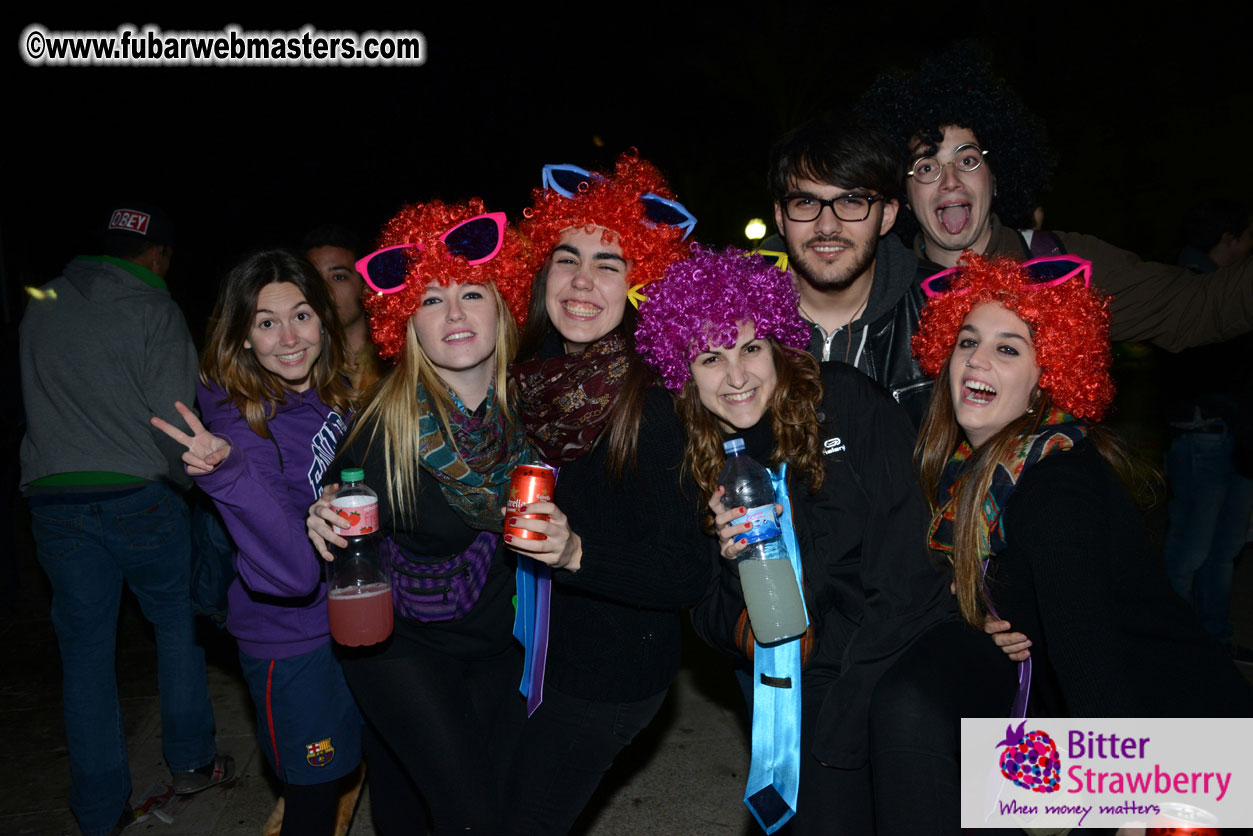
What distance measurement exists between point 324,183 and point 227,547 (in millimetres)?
20808

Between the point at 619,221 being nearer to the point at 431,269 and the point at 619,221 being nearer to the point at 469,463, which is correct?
the point at 431,269

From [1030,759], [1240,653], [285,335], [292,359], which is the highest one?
[285,335]

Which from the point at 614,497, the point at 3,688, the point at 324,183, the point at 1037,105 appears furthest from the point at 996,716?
the point at 324,183

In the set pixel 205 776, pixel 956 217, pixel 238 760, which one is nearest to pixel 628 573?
pixel 956 217

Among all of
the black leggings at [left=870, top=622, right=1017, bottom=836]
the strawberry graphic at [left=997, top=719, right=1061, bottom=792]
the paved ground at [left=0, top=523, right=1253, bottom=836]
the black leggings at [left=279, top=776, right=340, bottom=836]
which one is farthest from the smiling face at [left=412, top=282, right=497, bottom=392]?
the paved ground at [left=0, top=523, right=1253, bottom=836]

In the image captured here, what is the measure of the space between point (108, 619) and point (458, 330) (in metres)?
2.66

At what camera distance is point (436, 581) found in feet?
9.89

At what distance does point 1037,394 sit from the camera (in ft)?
10.1

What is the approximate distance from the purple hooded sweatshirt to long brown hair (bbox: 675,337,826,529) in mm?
1500

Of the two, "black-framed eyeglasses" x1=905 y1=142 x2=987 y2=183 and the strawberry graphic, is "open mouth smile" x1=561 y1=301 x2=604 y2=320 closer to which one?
"black-framed eyeglasses" x1=905 y1=142 x2=987 y2=183

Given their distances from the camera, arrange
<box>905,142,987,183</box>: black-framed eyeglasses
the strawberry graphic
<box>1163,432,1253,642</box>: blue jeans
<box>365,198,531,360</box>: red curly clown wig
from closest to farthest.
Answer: the strawberry graphic < <box>365,198,531,360</box>: red curly clown wig < <box>905,142,987,183</box>: black-framed eyeglasses < <box>1163,432,1253,642</box>: blue jeans

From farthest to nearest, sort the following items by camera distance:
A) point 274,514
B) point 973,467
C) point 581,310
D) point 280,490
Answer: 1. point 581,310
2. point 280,490
3. point 274,514
4. point 973,467

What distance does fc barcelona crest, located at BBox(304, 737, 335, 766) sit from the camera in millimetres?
3199

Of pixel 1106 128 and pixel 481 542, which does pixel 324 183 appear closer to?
pixel 1106 128
